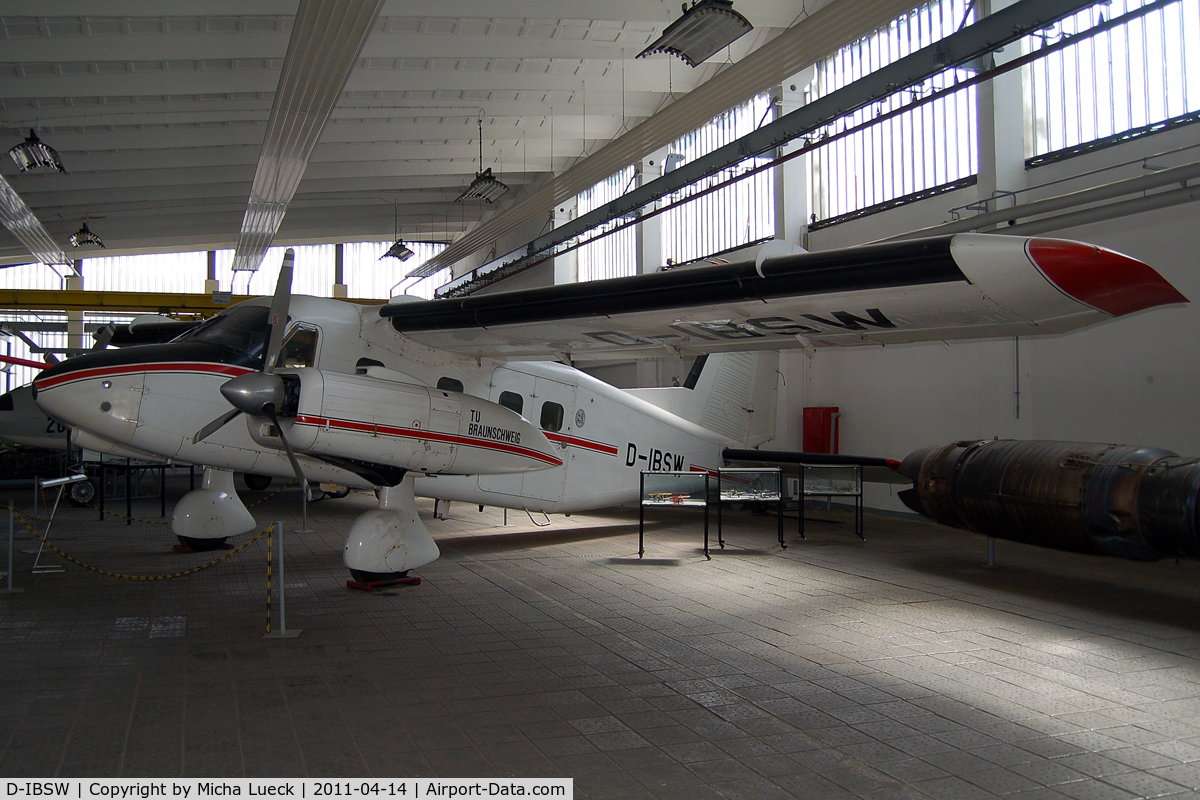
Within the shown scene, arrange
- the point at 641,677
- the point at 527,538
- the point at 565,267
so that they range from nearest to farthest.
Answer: the point at 641,677 < the point at 527,538 < the point at 565,267

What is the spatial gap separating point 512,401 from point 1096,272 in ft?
24.9

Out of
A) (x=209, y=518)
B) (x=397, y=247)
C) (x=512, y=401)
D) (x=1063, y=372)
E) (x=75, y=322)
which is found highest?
(x=397, y=247)

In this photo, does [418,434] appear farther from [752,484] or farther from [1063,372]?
[1063,372]

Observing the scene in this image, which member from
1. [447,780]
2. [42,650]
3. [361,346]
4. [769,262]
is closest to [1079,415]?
[769,262]

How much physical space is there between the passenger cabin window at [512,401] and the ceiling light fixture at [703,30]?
514 centimetres

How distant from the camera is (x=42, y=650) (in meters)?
6.58

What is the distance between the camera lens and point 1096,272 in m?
5.27

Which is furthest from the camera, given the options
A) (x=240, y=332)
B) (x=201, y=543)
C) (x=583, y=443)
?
(x=583, y=443)

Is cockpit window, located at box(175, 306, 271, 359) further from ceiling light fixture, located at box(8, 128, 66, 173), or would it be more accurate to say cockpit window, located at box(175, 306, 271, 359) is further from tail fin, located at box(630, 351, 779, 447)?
ceiling light fixture, located at box(8, 128, 66, 173)

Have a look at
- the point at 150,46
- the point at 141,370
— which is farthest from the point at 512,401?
the point at 150,46

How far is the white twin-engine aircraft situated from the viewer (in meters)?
5.90

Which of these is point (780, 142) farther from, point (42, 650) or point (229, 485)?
point (42, 650)

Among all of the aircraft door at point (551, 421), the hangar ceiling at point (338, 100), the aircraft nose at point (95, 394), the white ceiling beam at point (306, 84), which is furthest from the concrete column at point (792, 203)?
the aircraft nose at point (95, 394)

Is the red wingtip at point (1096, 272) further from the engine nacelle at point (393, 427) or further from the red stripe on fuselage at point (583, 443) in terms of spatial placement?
the red stripe on fuselage at point (583, 443)
